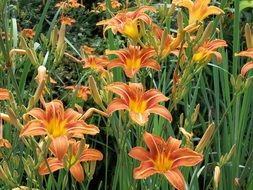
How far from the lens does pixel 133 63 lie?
1.39m

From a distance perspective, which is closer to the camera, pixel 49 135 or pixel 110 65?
pixel 49 135

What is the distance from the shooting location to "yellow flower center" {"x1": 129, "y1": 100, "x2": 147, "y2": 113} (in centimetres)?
129

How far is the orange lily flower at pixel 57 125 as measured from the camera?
1.17 meters

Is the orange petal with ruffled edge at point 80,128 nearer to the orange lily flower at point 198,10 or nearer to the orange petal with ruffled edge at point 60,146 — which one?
the orange petal with ruffled edge at point 60,146

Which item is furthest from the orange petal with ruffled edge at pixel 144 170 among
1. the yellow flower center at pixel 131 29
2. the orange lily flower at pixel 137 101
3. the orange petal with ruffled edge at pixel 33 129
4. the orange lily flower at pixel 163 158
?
the yellow flower center at pixel 131 29

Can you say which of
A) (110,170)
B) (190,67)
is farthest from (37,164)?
(110,170)

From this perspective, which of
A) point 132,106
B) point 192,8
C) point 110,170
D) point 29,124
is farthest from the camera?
point 110,170

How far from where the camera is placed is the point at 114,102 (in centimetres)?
126

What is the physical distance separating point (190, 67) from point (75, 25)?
93.4 inches

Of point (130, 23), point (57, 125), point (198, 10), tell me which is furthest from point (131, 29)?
point (57, 125)

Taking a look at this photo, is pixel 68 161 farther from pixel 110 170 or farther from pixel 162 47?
pixel 110 170

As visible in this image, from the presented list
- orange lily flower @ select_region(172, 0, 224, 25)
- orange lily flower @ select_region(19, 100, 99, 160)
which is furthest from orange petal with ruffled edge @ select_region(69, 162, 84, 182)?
orange lily flower @ select_region(172, 0, 224, 25)

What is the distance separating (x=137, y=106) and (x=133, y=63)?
0.14m

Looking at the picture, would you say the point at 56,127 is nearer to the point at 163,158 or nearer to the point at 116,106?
the point at 116,106
